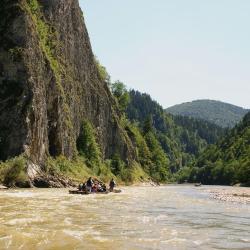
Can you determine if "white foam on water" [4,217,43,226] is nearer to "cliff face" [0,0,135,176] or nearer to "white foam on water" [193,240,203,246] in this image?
"white foam on water" [193,240,203,246]

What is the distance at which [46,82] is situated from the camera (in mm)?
75438

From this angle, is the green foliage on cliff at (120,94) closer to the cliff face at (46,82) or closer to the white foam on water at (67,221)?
the cliff face at (46,82)

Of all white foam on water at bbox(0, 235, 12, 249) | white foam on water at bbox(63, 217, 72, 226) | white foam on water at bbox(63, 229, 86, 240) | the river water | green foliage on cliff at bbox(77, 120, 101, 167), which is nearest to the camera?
white foam on water at bbox(0, 235, 12, 249)

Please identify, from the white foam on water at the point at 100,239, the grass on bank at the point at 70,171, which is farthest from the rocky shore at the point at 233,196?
the white foam on water at the point at 100,239

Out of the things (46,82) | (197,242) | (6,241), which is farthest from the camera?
(46,82)

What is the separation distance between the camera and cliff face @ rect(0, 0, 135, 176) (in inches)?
2539

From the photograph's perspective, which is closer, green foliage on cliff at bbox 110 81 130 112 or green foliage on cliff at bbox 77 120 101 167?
green foliage on cliff at bbox 77 120 101 167

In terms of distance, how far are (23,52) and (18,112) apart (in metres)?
9.17

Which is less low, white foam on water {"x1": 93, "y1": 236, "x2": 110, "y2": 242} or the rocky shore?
the rocky shore

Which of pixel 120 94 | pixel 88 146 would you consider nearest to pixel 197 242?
pixel 88 146

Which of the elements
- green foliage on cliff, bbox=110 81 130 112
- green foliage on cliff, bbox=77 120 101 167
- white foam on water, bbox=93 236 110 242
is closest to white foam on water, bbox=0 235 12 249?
white foam on water, bbox=93 236 110 242

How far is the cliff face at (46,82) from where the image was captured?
6450cm

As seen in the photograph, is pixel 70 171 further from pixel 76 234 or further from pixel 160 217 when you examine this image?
pixel 76 234

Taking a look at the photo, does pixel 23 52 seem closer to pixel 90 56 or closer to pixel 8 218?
pixel 90 56
